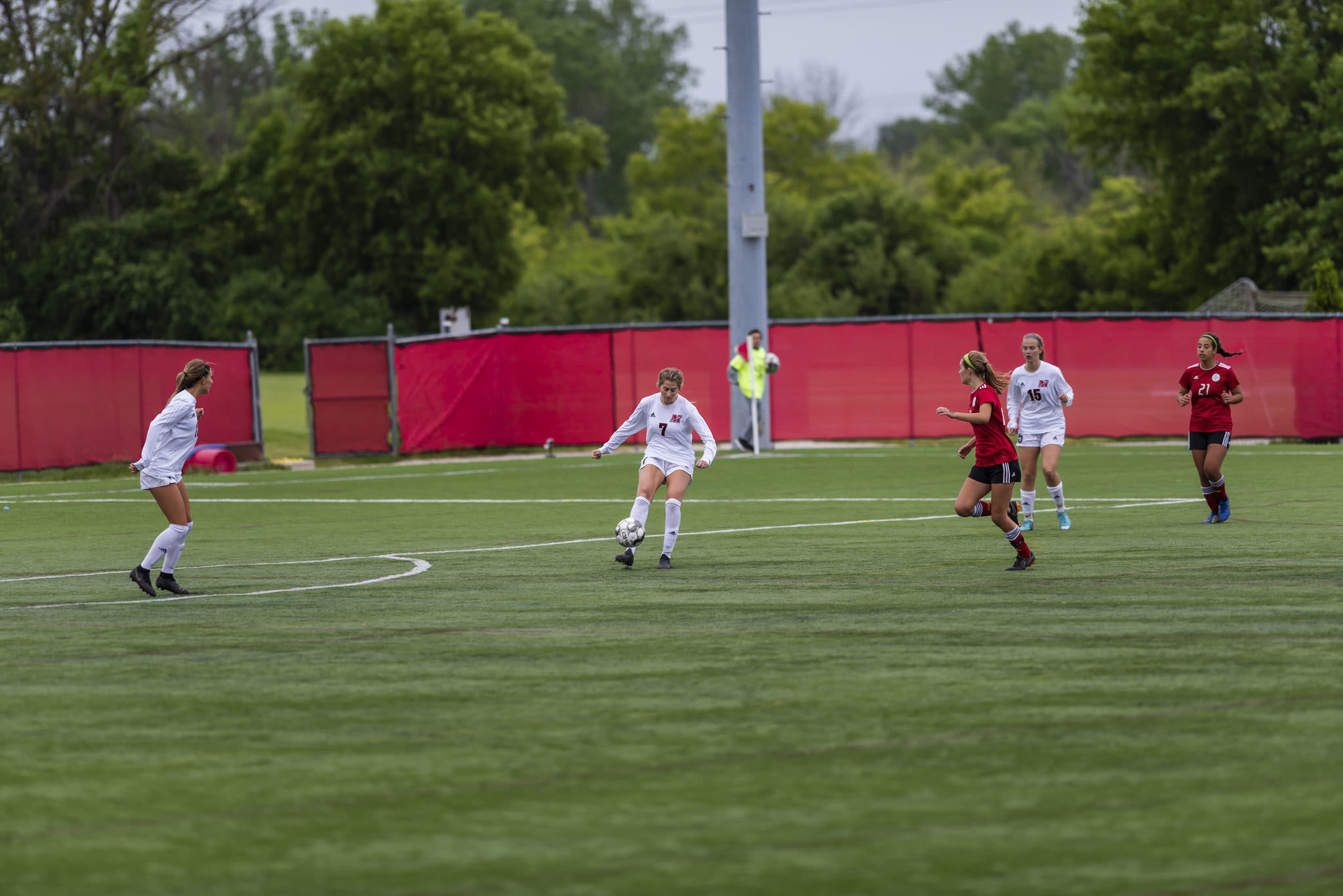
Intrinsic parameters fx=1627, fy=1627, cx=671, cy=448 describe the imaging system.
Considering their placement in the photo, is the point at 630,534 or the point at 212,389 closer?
the point at 630,534

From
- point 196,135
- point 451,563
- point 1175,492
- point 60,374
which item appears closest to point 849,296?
point 196,135

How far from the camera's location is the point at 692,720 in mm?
7672

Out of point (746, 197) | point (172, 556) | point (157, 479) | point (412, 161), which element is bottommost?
point (172, 556)

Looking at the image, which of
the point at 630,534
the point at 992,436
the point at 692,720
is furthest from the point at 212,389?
the point at 692,720

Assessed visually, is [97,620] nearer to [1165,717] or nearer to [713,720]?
[713,720]

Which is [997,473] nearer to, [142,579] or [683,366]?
[142,579]

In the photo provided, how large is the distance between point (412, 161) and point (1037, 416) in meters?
46.6

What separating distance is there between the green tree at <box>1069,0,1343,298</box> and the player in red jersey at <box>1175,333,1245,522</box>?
30551 mm

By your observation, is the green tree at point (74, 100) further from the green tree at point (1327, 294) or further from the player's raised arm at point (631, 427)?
the player's raised arm at point (631, 427)

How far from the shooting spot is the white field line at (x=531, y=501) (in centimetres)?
2000

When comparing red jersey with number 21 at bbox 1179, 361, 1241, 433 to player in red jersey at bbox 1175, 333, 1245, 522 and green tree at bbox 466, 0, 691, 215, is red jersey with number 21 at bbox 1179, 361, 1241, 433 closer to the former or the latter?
player in red jersey at bbox 1175, 333, 1245, 522

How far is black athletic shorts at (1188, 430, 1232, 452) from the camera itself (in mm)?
17125

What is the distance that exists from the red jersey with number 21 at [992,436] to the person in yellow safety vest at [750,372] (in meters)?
16.5

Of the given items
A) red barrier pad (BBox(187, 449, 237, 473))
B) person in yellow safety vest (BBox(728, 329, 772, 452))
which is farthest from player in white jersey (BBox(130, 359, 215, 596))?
person in yellow safety vest (BBox(728, 329, 772, 452))
